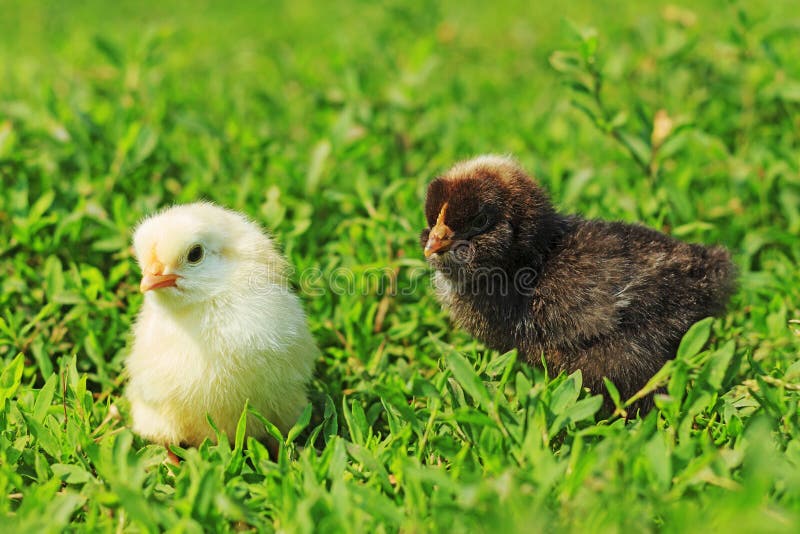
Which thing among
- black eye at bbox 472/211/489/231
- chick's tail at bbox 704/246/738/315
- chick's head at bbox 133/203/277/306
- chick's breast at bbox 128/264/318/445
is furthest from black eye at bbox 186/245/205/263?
chick's tail at bbox 704/246/738/315

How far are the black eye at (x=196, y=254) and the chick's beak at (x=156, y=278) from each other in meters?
0.10

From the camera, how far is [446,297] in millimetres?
3590

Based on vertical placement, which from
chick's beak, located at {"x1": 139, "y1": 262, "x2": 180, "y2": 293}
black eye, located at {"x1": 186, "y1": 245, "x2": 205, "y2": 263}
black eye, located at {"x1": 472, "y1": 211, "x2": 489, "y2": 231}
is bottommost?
chick's beak, located at {"x1": 139, "y1": 262, "x2": 180, "y2": 293}

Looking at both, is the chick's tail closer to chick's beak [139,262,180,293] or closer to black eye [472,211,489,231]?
black eye [472,211,489,231]

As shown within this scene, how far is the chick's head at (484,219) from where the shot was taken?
3.27 metres

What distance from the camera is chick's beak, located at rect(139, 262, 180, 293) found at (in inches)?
118

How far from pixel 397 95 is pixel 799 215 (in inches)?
108

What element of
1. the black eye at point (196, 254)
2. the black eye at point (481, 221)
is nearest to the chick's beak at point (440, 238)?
the black eye at point (481, 221)

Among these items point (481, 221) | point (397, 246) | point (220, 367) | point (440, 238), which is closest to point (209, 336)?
point (220, 367)

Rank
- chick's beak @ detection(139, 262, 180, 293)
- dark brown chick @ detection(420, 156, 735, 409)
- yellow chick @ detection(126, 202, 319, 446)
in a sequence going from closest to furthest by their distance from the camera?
chick's beak @ detection(139, 262, 180, 293), yellow chick @ detection(126, 202, 319, 446), dark brown chick @ detection(420, 156, 735, 409)

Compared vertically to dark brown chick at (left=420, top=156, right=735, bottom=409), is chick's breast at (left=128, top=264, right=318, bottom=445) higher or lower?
lower

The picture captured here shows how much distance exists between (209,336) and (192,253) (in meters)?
0.34

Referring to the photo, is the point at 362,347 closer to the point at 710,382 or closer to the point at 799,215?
the point at 710,382

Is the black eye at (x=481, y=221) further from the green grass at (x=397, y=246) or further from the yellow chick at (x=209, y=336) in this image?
the yellow chick at (x=209, y=336)
